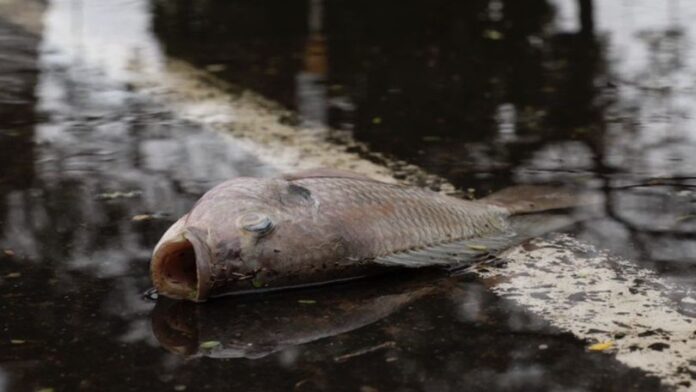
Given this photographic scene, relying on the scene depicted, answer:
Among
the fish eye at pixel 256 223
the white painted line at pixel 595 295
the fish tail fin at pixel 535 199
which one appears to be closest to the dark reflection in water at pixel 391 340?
the white painted line at pixel 595 295

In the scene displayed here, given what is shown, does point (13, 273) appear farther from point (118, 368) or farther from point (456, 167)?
point (456, 167)

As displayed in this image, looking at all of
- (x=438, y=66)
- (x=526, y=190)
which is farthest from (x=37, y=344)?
(x=438, y=66)

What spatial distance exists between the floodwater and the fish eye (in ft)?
0.98

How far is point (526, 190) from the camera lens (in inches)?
246

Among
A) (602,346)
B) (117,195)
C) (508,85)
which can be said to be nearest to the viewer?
(602,346)

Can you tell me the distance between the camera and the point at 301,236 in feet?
16.4

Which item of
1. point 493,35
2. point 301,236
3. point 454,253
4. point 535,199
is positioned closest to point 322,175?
point 301,236

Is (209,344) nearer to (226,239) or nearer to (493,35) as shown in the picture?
(226,239)

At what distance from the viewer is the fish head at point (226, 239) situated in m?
4.89

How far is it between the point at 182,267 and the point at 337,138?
8.73 feet

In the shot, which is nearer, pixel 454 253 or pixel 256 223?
pixel 256 223

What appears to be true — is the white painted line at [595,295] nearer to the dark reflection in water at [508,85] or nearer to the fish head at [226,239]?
the dark reflection in water at [508,85]

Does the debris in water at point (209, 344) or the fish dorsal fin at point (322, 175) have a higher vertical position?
the fish dorsal fin at point (322, 175)

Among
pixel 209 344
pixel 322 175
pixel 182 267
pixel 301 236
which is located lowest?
pixel 209 344
